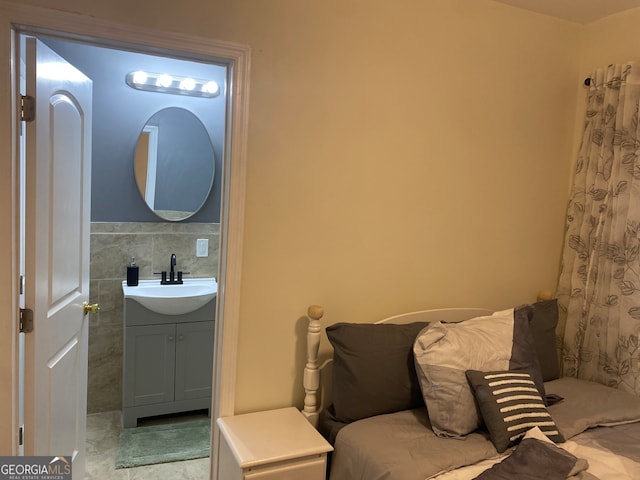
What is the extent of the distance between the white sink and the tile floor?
87 cm

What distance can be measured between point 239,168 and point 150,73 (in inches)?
68.9

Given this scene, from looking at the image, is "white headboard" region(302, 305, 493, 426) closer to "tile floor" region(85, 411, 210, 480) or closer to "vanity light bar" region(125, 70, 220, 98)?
"tile floor" region(85, 411, 210, 480)

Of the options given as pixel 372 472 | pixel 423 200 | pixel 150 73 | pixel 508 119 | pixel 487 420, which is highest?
pixel 150 73

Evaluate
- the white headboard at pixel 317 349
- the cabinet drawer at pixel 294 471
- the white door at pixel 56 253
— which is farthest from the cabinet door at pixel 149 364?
the cabinet drawer at pixel 294 471

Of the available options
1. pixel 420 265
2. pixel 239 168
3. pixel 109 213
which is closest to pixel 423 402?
pixel 420 265

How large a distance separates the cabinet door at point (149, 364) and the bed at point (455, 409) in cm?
141

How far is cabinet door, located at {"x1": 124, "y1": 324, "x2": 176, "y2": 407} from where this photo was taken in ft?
10.6

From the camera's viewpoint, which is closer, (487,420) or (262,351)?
(487,420)

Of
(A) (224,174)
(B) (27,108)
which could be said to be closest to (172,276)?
(A) (224,174)

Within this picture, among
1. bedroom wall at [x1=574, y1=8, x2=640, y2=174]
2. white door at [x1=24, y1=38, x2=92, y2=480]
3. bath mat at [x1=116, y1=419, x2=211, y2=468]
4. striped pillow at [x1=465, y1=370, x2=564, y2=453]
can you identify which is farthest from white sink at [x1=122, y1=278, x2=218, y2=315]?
bedroom wall at [x1=574, y1=8, x2=640, y2=174]

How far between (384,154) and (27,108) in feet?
4.76

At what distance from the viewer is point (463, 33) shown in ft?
7.92

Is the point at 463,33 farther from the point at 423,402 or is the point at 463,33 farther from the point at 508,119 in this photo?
the point at 423,402

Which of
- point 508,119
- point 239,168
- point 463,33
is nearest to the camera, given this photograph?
point 239,168
